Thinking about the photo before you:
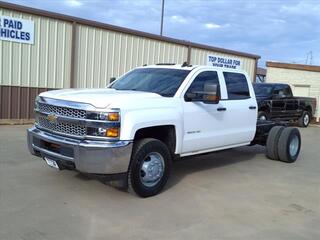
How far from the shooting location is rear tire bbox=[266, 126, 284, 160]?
9.34m

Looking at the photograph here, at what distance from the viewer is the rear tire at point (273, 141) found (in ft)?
30.7

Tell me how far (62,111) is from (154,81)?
1859 mm

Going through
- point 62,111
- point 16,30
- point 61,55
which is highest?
point 16,30

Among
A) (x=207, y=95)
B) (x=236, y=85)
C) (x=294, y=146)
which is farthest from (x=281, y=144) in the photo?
(x=207, y=95)

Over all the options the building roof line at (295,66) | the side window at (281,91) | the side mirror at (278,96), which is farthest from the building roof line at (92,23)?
the building roof line at (295,66)

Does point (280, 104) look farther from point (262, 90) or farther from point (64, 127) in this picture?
point (64, 127)

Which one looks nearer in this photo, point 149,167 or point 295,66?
point 149,167

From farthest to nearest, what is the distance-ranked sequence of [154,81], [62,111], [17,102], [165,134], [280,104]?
→ [280,104] → [17,102] → [154,81] → [165,134] → [62,111]

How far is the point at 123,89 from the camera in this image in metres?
7.20

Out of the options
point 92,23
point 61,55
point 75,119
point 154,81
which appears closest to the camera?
point 75,119

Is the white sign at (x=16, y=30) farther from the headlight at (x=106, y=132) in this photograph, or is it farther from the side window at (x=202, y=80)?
the headlight at (x=106, y=132)

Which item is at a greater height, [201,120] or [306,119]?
[201,120]

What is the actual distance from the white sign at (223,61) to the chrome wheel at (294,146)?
1127cm

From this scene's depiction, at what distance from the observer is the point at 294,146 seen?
31.8 ft
